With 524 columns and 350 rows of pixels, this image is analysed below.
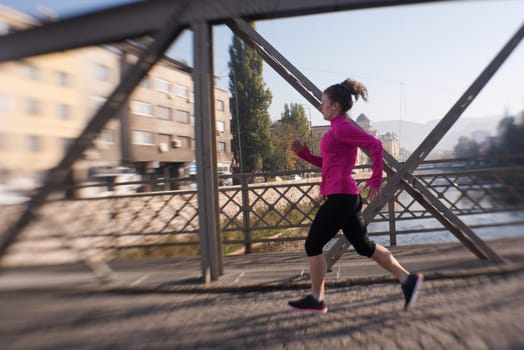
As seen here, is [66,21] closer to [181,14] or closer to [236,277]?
[181,14]

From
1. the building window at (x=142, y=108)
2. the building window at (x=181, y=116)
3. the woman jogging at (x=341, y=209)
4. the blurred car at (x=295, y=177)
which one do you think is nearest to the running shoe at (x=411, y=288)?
the woman jogging at (x=341, y=209)

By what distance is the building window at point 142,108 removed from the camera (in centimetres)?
468

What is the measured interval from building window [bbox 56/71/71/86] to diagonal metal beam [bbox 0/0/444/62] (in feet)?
0.79

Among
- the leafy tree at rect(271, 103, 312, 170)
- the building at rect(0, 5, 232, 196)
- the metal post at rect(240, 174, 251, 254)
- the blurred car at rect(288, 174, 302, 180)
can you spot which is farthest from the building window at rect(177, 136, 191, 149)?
the blurred car at rect(288, 174, 302, 180)

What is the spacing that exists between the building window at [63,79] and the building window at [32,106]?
0.31 metres

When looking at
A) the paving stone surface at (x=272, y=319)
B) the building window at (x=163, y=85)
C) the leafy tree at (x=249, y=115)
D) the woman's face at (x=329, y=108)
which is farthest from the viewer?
the leafy tree at (x=249, y=115)

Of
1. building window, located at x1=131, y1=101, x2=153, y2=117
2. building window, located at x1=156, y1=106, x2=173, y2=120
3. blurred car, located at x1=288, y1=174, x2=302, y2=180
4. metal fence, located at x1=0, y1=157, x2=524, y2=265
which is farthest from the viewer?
blurred car, located at x1=288, y1=174, x2=302, y2=180

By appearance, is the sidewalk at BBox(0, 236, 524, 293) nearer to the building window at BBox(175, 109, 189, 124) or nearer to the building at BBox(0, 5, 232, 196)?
the building at BBox(0, 5, 232, 196)

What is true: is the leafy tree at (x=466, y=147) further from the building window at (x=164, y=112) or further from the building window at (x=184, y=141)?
the building window at (x=164, y=112)

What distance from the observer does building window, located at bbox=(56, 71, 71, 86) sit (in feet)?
14.1

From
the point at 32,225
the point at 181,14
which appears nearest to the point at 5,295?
the point at 32,225

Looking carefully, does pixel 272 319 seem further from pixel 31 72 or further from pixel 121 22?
pixel 31 72

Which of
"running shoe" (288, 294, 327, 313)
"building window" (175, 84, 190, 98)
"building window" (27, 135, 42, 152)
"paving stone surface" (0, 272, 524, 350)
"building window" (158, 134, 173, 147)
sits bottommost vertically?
"paving stone surface" (0, 272, 524, 350)

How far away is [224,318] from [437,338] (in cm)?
155
